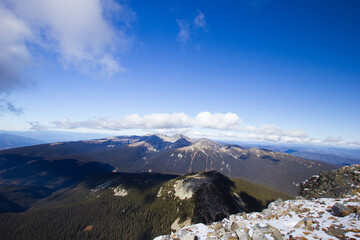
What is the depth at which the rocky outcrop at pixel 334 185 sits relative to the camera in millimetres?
30203

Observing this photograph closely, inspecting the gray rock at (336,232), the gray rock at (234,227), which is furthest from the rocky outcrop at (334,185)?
the gray rock at (234,227)

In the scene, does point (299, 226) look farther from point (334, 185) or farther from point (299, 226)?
point (334, 185)

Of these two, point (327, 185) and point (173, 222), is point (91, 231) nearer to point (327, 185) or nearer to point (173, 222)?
point (173, 222)

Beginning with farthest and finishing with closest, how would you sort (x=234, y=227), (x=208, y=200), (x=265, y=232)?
(x=208, y=200), (x=234, y=227), (x=265, y=232)

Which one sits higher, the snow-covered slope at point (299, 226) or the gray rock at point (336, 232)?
the gray rock at point (336, 232)

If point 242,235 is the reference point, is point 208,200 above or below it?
below

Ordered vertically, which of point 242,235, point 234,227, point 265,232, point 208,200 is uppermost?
point 265,232

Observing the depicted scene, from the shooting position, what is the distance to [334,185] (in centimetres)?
3353

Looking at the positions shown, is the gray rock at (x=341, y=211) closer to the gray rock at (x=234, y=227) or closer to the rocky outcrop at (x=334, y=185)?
the gray rock at (x=234, y=227)

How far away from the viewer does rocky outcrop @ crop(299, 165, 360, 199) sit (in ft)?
99.1

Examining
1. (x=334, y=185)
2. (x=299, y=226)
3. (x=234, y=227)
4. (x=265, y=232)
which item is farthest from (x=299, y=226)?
(x=334, y=185)

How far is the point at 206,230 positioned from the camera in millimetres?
23641

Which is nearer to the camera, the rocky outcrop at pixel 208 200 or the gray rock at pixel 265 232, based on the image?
the gray rock at pixel 265 232

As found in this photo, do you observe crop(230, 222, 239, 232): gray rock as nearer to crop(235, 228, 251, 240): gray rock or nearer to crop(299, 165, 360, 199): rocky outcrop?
crop(235, 228, 251, 240): gray rock
